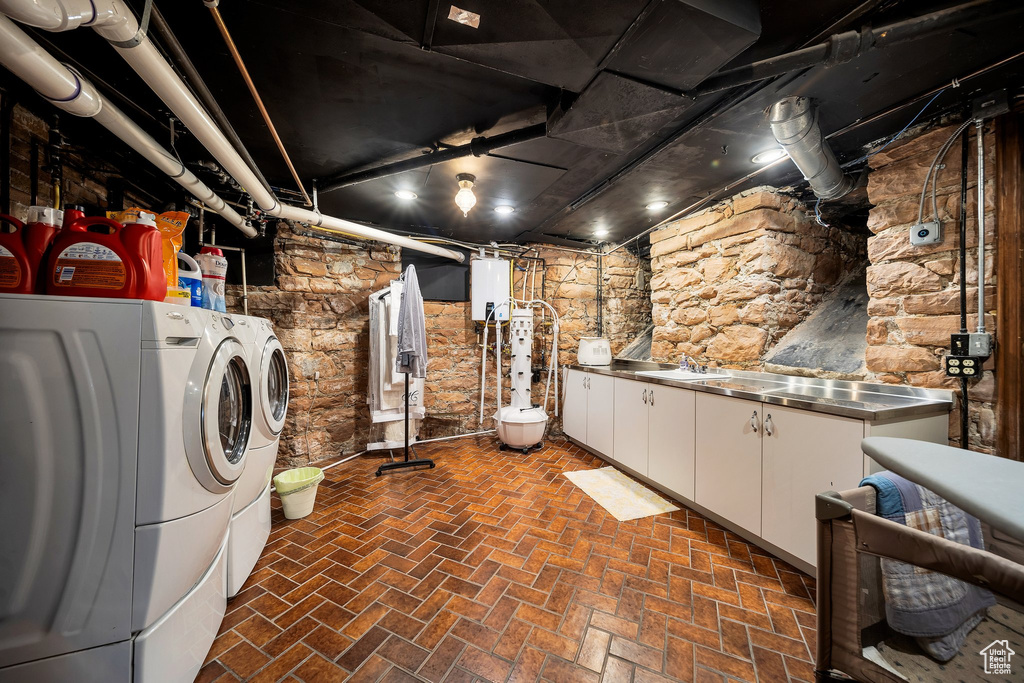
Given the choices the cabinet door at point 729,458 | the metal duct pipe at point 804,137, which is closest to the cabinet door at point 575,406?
the cabinet door at point 729,458

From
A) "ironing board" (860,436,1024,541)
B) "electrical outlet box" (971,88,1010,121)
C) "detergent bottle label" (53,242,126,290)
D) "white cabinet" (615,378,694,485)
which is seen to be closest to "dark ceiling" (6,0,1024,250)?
"electrical outlet box" (971,88,1010,121)

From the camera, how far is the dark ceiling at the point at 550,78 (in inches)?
47.9

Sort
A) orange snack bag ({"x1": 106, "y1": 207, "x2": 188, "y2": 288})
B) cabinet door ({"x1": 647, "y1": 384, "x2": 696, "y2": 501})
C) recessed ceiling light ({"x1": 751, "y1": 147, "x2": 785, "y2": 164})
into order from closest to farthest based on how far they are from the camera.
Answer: orange snack bag ({"x1": 106, "y1": 207, "x2": 188, "y2": 288}), recessed ceiling light ({"x1": 751, "y1": 147, "x2": 785, "y2": 164}), cabinet door ({"x1": 647, "y1": 384, "x2": 696, "y2": 501})

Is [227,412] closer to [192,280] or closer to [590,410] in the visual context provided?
[192,280]

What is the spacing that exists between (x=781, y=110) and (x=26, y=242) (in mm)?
3081

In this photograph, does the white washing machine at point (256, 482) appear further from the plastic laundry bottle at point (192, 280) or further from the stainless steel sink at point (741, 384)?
the stainless steel sink at point (741, 384)

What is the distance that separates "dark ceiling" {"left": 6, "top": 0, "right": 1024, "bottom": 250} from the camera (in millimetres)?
1218

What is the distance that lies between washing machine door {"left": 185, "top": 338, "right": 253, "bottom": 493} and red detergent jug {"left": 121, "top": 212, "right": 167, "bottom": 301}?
0.92ft

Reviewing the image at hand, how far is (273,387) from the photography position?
2.25 meters

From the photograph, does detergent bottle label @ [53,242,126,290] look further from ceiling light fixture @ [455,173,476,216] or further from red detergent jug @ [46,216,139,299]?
ceiling light fixture @ [455,173,476,216]

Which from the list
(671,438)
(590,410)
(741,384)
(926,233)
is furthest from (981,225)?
(590,410)

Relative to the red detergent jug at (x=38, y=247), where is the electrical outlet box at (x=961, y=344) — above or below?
below

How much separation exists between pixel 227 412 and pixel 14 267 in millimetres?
797

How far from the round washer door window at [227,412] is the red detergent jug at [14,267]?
510mm
